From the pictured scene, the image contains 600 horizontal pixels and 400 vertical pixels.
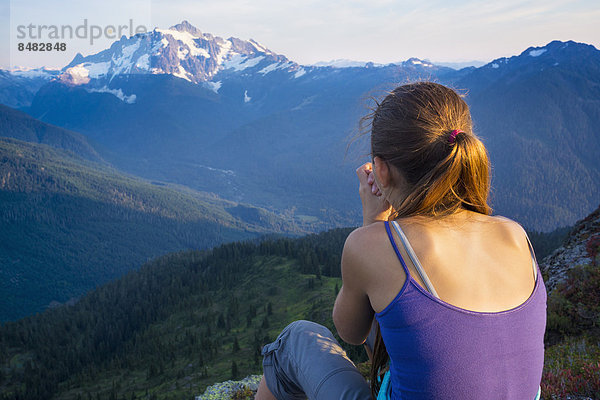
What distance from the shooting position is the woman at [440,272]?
2873 mm

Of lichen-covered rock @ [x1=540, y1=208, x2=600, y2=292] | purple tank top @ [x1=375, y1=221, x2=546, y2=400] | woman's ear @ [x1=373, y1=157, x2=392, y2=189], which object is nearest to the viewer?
purple tank top @ [x1=375, y1=221, x2=546, y2=400]

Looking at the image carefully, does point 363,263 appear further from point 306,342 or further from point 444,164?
point 306,342

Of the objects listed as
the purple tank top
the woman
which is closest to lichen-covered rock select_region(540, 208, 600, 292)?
the woman

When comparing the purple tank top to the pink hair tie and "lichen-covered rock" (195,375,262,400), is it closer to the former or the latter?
the pink hair tie

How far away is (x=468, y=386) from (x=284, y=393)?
8.91 ft

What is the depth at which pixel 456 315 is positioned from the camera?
9.29 ft

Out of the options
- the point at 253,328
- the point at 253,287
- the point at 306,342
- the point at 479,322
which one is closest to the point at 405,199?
the point at 479,322

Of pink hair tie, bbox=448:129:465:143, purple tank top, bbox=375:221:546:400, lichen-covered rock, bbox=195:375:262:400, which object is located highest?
pink hair tie, bbox=448:129:465:143

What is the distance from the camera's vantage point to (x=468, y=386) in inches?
114

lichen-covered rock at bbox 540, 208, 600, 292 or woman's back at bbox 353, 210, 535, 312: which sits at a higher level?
woman's back at bbox 353, 210, 535, 312

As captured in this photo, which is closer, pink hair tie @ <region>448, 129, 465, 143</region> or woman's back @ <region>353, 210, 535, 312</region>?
woman's back @ <region>353, 210, 535, 312</region>

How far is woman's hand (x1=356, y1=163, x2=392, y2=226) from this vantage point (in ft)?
15.3

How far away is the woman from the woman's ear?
0.4 inches

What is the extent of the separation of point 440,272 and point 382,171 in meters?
1.16
